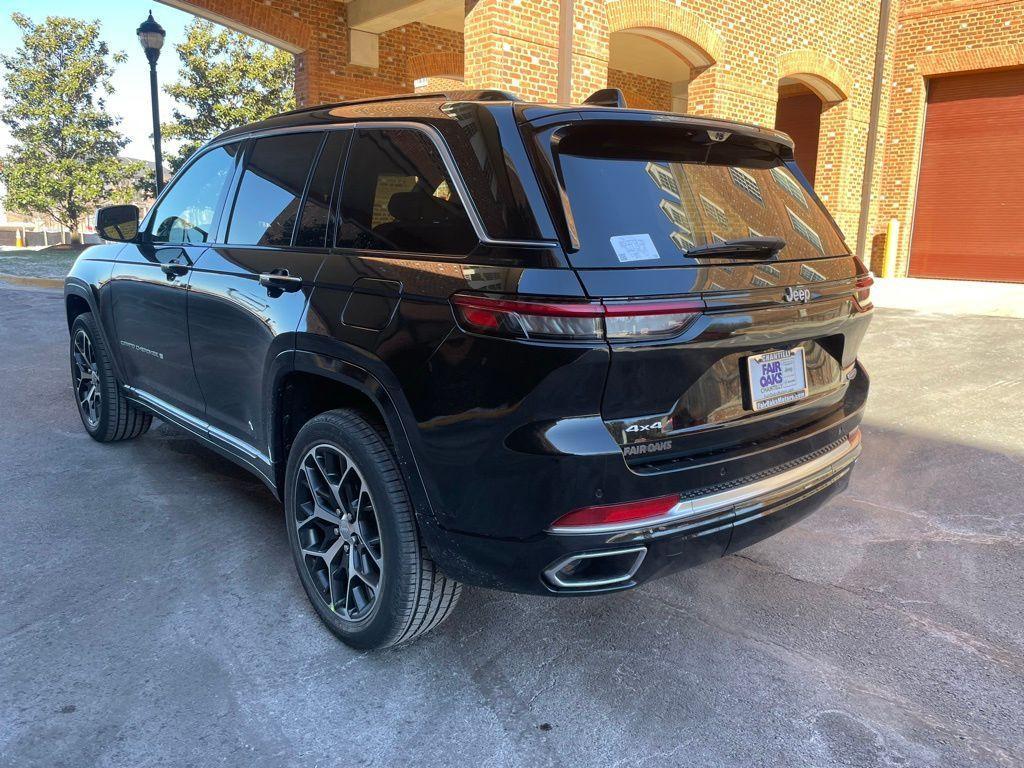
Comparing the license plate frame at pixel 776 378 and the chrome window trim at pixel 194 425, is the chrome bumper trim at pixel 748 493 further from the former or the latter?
the chrome window trim at pixel 194 425

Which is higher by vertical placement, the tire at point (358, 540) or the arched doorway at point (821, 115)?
the arched doorway at point (821, 115)

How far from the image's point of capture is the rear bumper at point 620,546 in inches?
83.1

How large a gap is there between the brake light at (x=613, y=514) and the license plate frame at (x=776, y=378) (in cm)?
51

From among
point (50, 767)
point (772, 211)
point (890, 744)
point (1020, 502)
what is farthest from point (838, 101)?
point (50, 767)

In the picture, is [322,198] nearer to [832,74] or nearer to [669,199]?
[669,199]

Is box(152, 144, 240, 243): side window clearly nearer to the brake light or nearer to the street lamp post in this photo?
the brake light

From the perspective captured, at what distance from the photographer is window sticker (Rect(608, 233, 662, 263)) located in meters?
2.12

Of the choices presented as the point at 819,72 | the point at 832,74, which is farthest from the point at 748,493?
the point at 832,74

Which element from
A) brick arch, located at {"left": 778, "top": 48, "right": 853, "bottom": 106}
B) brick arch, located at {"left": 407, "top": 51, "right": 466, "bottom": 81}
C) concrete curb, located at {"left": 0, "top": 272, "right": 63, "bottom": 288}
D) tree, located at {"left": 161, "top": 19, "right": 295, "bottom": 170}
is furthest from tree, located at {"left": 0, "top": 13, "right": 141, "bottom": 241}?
brick arch, located at {"left": 778, "top": 48, "right": 853, "bottom": 106}

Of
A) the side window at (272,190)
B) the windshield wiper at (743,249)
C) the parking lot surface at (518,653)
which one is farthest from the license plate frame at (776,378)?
the side window at (272,190)

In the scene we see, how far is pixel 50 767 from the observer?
2.12 m

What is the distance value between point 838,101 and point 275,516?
622 inches

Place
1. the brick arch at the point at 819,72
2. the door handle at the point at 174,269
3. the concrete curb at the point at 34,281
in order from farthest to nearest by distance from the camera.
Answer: the concrete curb at the point at 34,281 < the brick arch at the point at 819,72 < the door handle at the point at 174,269

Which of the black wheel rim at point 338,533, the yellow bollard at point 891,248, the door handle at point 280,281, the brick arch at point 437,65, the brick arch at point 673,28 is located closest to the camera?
the black wheel rim at point 338,533
